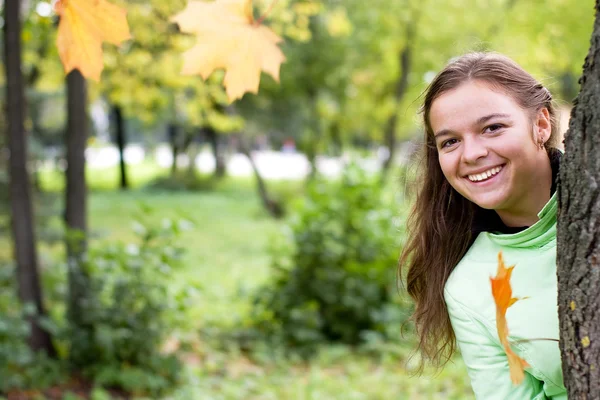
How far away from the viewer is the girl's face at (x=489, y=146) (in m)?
1.22

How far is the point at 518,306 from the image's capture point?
1.19 metres

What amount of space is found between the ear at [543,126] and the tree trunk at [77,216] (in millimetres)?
3389

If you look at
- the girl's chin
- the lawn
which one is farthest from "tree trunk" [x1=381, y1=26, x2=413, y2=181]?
the girl's chin

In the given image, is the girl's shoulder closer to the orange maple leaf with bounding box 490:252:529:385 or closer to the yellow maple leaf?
the orange maple leaf with bounding box 490:252:529:385

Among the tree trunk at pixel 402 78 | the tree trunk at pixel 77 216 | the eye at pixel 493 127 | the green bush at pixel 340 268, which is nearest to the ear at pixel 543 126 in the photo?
the eye at pixel 493 127

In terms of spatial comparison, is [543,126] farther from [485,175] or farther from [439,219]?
[439,219]

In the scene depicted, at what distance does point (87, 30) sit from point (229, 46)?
1.04 ft

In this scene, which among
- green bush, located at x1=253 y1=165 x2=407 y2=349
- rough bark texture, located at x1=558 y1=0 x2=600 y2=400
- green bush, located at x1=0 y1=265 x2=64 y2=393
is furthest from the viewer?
green bush, located at x1=253 y1=165 x2=407 y2=349

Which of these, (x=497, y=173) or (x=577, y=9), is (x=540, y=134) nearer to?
(x=497, y=173)

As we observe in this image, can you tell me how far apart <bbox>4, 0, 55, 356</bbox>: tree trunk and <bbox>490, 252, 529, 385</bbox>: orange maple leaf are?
386cm

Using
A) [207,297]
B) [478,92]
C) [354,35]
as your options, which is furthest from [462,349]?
[354,35]

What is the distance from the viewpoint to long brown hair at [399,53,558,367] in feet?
4.34

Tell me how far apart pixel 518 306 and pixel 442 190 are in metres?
0.39

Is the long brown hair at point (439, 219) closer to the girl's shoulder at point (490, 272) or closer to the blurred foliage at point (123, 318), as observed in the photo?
the girl's shoulder at point (490, 272)
